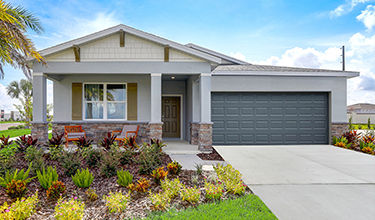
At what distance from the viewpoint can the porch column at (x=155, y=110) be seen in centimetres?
794

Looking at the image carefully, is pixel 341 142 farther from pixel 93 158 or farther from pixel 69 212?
pixel 69 212

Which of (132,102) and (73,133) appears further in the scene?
(132,102)

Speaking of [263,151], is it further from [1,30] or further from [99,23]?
[99,23]

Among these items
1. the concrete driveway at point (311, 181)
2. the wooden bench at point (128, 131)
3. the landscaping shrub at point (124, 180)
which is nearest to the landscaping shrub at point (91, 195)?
the landscaping shrub at point (124, 180)

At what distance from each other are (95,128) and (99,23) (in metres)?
6.12

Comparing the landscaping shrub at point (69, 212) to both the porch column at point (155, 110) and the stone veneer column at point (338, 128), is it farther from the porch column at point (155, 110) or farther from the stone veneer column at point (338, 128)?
the stone veneer column at point (338, 128)

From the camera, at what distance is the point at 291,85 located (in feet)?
32.9

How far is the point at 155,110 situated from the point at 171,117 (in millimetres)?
3434

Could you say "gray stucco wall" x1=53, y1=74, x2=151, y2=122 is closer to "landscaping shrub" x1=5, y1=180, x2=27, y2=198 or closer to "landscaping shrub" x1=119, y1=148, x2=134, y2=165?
"landscaping shrub" x1=119, y1=148, x2=134, y2=165

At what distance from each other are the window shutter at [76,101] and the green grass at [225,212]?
7.43 m

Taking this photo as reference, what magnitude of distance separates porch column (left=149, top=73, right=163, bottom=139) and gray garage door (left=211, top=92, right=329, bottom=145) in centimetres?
283

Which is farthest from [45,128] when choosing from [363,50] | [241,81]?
[363,50]

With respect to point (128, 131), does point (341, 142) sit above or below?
below

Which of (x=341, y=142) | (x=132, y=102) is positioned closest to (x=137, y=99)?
(x=132, y=102)
